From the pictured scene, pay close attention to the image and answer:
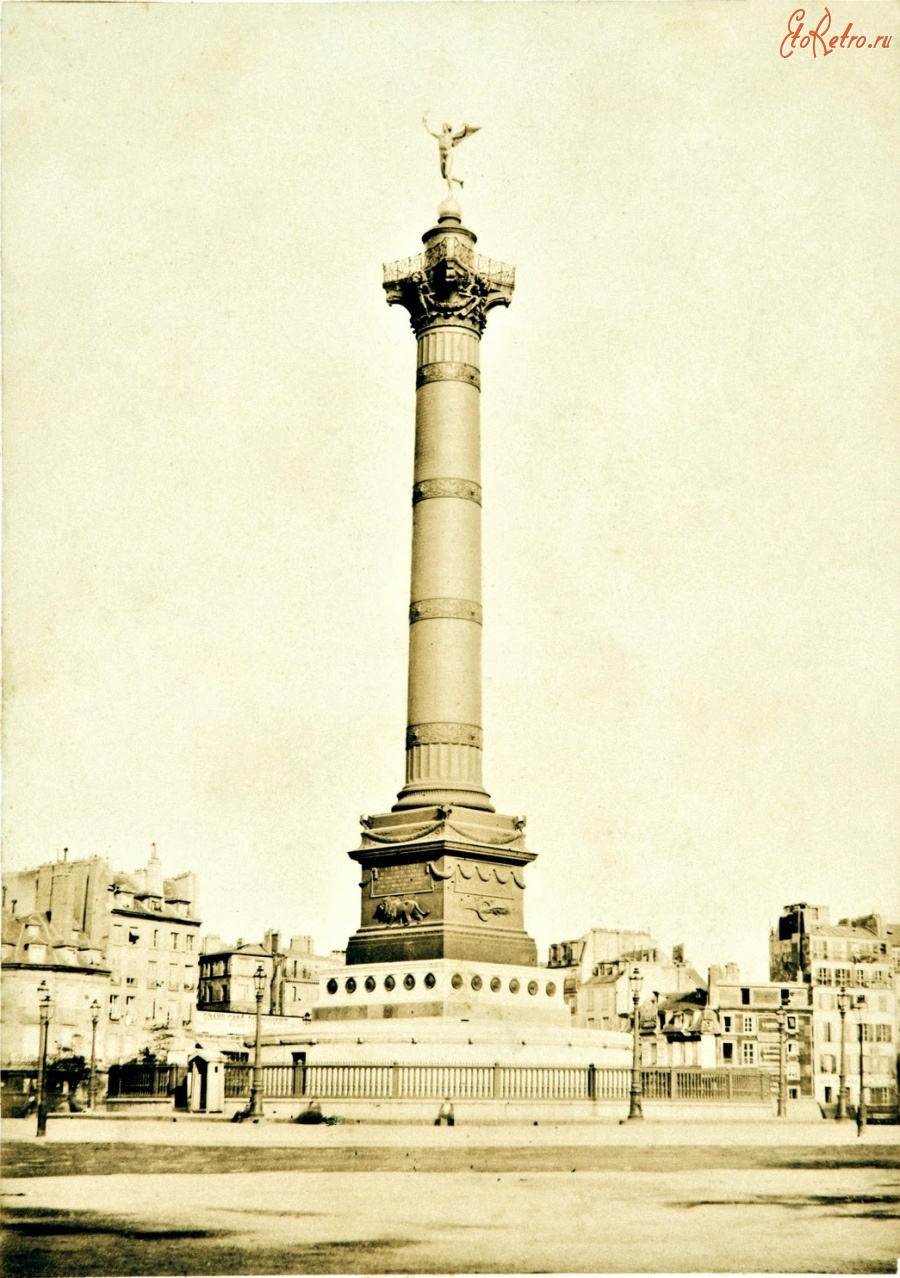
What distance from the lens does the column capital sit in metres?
39.7

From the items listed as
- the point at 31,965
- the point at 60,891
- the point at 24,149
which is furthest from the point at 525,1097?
the point at 60,891

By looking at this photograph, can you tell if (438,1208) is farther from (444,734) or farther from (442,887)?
(444,734)

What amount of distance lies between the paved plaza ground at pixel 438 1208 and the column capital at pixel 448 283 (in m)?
20.5

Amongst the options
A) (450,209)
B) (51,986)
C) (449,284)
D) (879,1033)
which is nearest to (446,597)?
(449,284)

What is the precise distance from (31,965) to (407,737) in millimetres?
28647

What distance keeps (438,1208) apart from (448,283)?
80.8 feet

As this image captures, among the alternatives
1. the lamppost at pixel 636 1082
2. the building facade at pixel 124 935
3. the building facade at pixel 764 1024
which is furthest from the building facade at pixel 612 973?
the lamppost at pixel 636 1082

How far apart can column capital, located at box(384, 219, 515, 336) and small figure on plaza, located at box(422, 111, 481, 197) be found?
1254 millimetres

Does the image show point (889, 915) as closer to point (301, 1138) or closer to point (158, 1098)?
point (158, 1098)

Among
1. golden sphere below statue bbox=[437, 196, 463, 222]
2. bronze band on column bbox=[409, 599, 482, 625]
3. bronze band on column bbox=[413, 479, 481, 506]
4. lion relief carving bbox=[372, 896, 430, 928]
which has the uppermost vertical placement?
golden sphere below statue bbox=[437, 196, 463, 222]

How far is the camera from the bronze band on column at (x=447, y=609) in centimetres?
3838

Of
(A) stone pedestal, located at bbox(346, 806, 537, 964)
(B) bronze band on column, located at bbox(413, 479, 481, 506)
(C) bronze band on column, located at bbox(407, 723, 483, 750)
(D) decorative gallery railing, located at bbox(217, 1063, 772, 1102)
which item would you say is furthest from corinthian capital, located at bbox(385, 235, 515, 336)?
(D) decorative gallery railing, located at bbox(217, 1063, 772, 1102)

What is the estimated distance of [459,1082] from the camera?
30297 mm

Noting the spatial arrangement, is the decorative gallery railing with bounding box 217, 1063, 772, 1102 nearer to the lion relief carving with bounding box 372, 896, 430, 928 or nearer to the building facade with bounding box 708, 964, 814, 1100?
the lion relief carving with bounding box 372, 896, 430, 928
